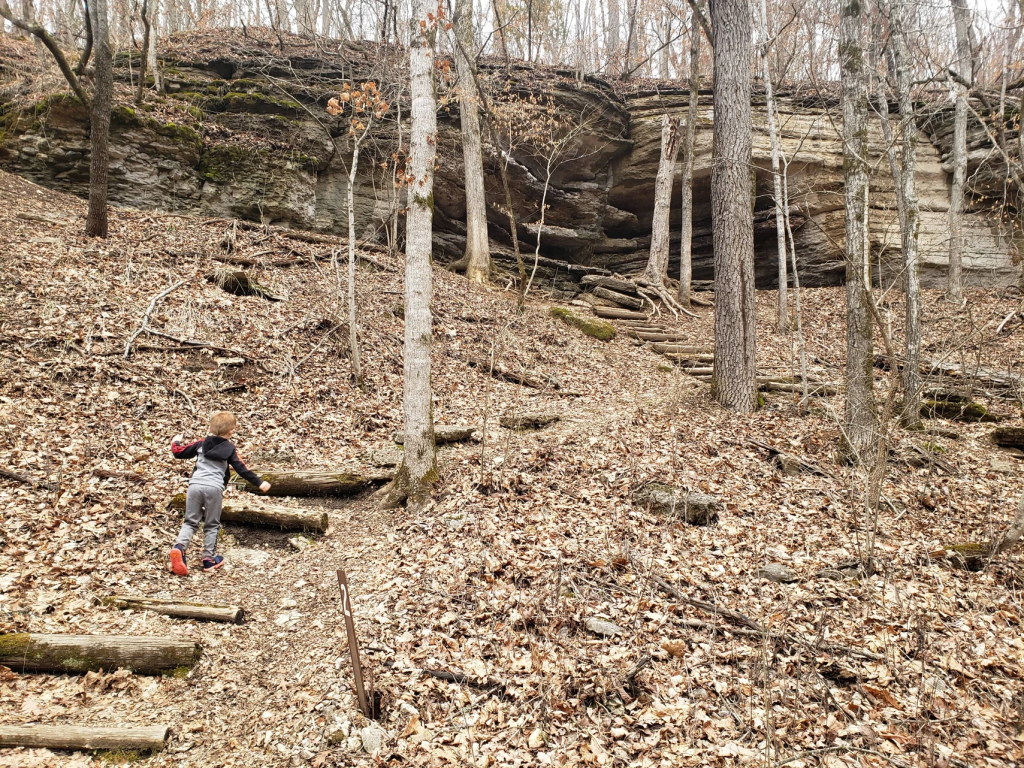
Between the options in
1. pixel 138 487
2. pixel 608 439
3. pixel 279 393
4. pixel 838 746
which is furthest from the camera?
pixel 279 393

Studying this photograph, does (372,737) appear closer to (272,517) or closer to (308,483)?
(272,517)

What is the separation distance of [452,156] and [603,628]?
17.3 meters

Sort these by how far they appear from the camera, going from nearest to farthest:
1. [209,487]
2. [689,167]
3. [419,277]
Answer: [209,487] → [419,277] → [689,167]

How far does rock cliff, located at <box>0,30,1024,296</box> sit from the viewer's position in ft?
46.5

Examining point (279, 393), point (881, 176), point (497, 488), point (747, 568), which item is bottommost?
point (747, 568)

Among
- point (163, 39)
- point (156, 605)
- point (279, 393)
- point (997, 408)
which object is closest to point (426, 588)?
point (156, 605)

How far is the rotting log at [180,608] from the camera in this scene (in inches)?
182

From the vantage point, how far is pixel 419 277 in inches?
254

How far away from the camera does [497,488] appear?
6746 millimetres

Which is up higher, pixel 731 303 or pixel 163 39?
pixel 163 39

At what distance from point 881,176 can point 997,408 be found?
12.2 meters

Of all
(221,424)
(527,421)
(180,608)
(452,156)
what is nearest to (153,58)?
(452,156)

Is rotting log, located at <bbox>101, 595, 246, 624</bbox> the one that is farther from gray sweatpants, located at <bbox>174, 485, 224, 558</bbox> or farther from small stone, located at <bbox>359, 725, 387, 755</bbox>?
small stone, located at <bbox>359, 725, 387, 755</bbox>

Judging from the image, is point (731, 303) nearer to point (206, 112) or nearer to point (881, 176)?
point (881, 176)
